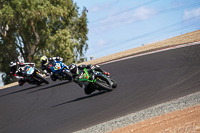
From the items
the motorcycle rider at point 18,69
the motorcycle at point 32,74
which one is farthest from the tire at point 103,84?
the motorcycle rider at point 18,69

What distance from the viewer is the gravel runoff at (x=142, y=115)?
21.7 feet

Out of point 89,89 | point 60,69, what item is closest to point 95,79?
point 89,89

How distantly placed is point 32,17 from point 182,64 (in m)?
23.4

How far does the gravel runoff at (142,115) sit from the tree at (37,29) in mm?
28134

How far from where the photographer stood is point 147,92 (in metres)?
9.77

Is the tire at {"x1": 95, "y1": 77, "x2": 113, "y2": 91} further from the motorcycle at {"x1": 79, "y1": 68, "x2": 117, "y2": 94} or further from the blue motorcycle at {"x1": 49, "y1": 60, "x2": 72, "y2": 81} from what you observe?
the blue motorcycle at {"x1": 49, "y1": 60, "x2": 72, "y2": 81}

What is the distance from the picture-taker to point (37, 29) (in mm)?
38938

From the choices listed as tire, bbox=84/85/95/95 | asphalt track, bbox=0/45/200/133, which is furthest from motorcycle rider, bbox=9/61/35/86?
tire, bbox=84/85/95/95

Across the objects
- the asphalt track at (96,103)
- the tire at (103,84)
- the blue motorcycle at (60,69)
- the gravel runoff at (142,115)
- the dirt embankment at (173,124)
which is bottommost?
the asphalt track at (96,103)

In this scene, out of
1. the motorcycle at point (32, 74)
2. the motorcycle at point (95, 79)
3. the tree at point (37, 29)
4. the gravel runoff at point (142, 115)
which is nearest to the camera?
the gravel runoff at point (142, 115)

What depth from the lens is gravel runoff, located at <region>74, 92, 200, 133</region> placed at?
6.61m

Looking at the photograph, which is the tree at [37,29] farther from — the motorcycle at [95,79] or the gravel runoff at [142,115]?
the gravel runoff at [142,115]

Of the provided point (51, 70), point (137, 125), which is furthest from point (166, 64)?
point (137, 125)

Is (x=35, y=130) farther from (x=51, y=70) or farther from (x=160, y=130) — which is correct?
(x=51, y=70)
